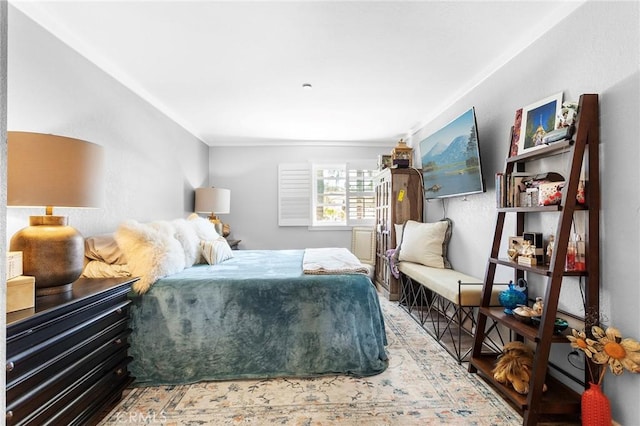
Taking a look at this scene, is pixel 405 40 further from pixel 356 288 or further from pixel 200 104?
pixel 200 104

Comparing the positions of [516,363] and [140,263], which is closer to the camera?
[516,363]

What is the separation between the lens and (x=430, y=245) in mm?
3365

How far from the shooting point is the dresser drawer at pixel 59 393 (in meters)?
1.23

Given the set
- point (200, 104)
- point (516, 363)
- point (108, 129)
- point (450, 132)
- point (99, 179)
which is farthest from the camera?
point (200, 104)

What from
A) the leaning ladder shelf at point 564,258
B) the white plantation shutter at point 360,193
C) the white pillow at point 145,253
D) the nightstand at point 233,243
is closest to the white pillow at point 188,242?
the white pillow at point 145,253

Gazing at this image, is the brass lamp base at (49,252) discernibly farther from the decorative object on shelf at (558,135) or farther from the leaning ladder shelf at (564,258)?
the decorative object on shelf at (558,135)

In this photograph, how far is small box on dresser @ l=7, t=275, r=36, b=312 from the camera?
4.09ft

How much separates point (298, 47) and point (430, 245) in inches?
92.7

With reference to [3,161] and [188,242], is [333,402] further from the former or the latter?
[3,161]

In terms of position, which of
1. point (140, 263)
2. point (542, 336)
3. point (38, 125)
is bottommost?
point (542, 336)

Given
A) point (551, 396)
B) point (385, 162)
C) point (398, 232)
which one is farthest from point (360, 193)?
point (551, 396)

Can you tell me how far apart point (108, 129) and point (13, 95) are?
2.75 ft

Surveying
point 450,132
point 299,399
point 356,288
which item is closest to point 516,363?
point 356,288

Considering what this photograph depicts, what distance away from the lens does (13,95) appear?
171 centimetres
